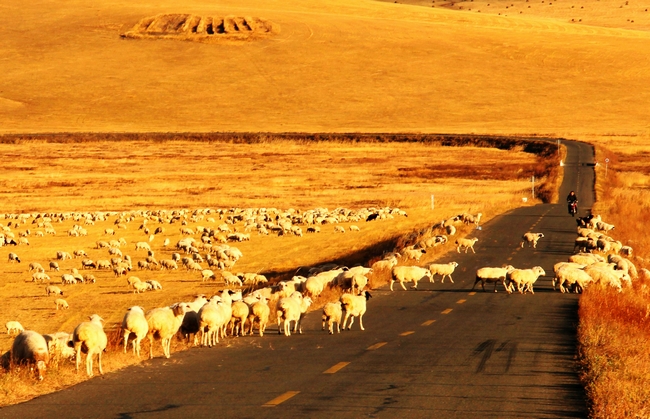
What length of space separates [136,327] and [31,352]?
1.74 metres

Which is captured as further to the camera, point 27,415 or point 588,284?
point 588,284

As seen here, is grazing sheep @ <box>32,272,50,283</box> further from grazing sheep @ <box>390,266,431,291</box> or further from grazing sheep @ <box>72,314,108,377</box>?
grazing sheep @ <box>72,314,108,377</box>

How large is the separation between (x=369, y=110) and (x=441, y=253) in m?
90.8

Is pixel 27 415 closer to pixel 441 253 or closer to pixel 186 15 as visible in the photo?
pixel 441 253

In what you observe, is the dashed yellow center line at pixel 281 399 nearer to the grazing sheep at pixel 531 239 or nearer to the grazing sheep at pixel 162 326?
the grazing sheep at pixel 162 326

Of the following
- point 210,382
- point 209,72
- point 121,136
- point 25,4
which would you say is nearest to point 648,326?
point 210,382

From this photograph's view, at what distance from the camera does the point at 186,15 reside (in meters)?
163

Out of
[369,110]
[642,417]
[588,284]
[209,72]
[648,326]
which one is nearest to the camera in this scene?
[642,417]

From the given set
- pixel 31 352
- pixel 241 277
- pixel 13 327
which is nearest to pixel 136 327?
pixel 31 352

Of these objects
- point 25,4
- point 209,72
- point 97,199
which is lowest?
point 97,199

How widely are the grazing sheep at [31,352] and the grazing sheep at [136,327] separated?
136cm

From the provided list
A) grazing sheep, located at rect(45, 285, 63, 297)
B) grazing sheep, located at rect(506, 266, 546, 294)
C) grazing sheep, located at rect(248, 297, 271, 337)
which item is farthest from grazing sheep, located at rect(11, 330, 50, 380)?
grazing sheep, located at rect(45, 285, 63, 297)

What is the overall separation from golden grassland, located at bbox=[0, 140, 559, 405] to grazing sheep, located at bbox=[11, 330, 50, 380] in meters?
0.24

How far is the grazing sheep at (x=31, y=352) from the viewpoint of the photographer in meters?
14.2
